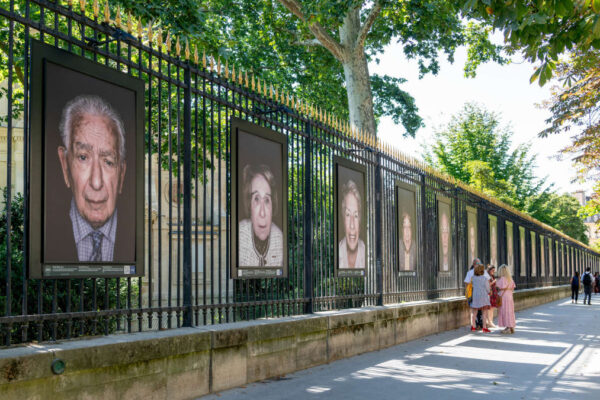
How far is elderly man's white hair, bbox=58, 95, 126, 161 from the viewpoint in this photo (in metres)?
5.27

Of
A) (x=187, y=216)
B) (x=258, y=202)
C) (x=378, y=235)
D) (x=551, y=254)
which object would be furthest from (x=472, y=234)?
(x=551, y=254)

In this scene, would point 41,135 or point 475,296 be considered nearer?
point 41,135

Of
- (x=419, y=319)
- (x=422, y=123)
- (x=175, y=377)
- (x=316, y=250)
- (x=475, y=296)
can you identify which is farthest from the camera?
(x=422, y=123)

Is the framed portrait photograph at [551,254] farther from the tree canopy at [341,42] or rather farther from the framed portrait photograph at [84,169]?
the framed portrait photograph at [84,169]

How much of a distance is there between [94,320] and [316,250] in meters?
4.60

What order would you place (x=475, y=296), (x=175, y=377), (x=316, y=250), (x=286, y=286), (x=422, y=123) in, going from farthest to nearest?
(x=422, y=123) → (x=475, y=296) → (x=316, y=250) → (x=286, y=286) → (x=175, y=377)

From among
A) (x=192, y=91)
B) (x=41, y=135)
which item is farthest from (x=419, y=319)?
(x=41, y=135)

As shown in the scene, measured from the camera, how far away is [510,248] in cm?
2572

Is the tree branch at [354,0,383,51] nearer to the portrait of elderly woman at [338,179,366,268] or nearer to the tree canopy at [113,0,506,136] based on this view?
the tree canopy at [113,0,506,136]

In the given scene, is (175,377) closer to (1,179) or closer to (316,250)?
(316,250)

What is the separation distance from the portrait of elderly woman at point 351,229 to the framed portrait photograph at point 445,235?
5.12m

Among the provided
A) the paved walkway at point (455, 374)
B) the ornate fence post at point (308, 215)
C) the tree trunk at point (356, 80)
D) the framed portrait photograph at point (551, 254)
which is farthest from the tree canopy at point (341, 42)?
the framed portrait photograph at point (551, 254)

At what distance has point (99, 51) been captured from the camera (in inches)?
225

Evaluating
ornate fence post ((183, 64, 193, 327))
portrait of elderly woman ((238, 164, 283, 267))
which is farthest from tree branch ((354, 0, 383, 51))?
ornate fence post ((183, 64, 193, 327))
